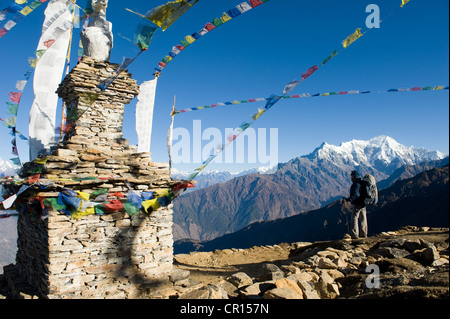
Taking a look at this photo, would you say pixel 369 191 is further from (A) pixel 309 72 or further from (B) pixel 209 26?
(B) pixel 209 26

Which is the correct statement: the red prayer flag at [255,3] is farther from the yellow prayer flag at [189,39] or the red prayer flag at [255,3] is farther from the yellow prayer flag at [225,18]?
the yellow prayer flag at [189,39]

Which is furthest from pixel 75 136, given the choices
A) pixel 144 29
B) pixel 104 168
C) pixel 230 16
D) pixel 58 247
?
pixel 230 16

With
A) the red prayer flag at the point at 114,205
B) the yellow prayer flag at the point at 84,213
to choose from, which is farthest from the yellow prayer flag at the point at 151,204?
the yellow prayer flag at the point at 84,213

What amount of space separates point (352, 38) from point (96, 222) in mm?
7155

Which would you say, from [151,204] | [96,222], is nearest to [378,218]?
[151,204]

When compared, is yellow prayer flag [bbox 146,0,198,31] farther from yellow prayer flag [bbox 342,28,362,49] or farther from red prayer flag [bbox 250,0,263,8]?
yellow prayer flag [bbox 342,28,362,49]

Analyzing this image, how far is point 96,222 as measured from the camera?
6.79 m

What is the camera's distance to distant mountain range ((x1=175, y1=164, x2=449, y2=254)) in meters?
82.4

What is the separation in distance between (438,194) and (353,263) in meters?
101

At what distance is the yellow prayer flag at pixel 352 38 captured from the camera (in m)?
5.43

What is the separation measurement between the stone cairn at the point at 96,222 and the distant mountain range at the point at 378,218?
68.3 m

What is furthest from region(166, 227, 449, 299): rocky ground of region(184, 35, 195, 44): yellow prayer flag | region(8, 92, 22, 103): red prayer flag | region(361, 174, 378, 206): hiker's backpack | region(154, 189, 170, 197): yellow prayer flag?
region(8, 92, 22, 103): red prayer flag

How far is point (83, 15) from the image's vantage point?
30.1ft

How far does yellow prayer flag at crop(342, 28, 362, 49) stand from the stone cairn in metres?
5.62
